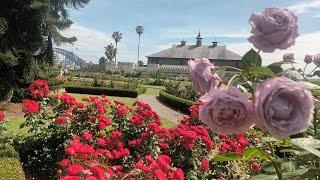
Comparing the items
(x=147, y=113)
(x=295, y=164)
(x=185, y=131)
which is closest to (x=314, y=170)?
(x=295, y=164)

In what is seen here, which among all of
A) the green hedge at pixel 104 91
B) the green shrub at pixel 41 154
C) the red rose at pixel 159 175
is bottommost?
the green hedge at pixel 104 91

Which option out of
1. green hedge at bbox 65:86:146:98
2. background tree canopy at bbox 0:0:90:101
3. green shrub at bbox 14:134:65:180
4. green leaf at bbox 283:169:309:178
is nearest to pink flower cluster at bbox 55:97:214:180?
green shrub at bbox 14:134:65:180

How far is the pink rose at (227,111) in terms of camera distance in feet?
3.71

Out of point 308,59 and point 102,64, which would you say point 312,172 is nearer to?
point 308,59

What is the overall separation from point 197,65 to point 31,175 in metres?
6.16

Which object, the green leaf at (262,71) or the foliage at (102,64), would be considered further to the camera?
the foliage at (102,64)

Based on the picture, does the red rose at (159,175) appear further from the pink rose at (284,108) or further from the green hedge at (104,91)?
the green hedge at (104,91)

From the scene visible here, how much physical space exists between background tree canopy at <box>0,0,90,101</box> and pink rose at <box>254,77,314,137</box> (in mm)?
15704

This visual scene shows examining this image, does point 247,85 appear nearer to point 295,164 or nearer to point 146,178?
point 295,164

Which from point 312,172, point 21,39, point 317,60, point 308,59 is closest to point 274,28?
point 312,172

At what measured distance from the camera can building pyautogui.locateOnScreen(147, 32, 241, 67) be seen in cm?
7206

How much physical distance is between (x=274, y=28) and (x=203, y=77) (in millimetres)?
261

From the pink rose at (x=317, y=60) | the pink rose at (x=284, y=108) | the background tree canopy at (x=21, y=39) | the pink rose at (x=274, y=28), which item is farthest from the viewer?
the background tree canopy at (x=21, y=39)

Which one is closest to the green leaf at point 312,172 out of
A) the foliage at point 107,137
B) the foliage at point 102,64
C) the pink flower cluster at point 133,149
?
the pink flower cluster at point 133,149
